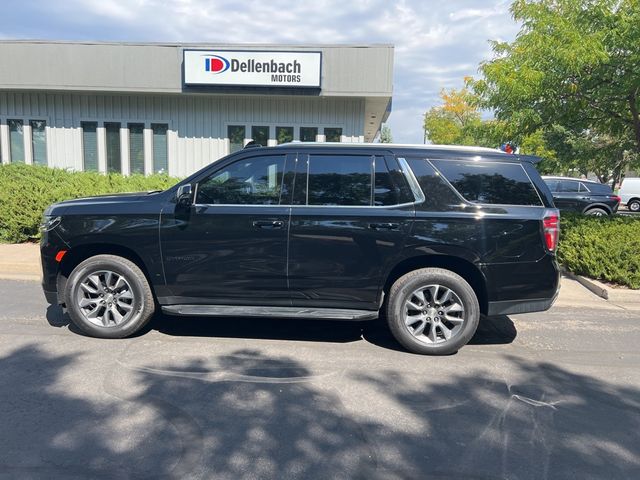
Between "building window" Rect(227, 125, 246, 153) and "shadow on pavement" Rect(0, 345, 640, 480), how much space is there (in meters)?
11.2

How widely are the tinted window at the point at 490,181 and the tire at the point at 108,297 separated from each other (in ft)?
10.3

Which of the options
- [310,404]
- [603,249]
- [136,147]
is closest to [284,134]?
[136,147]

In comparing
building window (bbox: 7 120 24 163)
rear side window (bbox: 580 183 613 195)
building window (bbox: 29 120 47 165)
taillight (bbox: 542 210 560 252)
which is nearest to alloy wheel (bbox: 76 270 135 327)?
taillight (bbox: 542 210 560 252)

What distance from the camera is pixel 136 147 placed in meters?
15.2

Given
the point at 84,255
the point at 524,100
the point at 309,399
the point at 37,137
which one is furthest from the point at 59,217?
the point at 37,137

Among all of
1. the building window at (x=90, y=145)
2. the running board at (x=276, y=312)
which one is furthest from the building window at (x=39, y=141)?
the running board at (x=276, y=312)

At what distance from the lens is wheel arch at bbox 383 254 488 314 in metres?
4.61

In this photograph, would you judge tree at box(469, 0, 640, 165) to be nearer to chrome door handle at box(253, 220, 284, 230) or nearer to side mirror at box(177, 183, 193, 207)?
chrome door handle at box(253, 220, 284, 230)

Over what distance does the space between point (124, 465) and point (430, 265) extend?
3.09 metres

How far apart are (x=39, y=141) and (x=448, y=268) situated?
15046mm

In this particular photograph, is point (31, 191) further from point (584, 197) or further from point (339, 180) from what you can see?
point (584, 197)

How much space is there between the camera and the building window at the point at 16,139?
50.2 feet

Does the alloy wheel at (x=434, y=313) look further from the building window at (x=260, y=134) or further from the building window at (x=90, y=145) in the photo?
the building window at (x=90, y=145)

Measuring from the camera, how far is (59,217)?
481 centimetres
